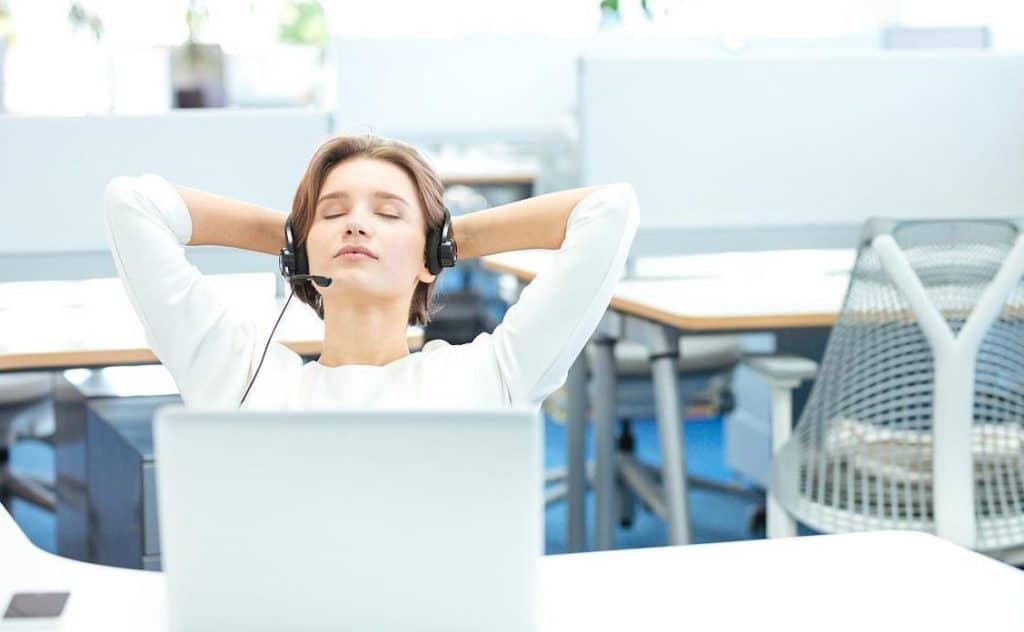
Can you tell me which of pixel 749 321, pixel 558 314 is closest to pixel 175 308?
pixel 558 314

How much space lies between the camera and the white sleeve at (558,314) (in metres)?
1.20

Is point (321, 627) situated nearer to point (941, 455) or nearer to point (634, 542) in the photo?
point (941, 455)

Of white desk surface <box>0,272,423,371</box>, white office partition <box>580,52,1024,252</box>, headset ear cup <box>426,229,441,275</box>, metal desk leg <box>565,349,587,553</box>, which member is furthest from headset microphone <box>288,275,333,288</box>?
metal desk leg <box>565,349,587,553</box>

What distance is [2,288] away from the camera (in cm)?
240

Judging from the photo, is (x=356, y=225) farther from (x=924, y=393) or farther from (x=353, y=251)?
(x=924, y=393)

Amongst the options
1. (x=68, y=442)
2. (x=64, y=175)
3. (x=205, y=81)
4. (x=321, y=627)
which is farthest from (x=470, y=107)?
(x=321, y=627)

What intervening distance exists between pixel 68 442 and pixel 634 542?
57.8 inches

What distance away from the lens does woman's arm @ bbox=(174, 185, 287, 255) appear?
1333mm

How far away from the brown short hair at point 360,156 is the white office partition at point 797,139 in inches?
51.5

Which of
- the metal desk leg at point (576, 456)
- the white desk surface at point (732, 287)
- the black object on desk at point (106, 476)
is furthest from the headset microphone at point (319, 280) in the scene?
the metal desk leg at point (576, 456)

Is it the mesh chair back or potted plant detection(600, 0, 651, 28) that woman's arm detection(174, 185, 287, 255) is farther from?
potted plant detection(600, 0, 651, 28)

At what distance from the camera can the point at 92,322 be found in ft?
7.06

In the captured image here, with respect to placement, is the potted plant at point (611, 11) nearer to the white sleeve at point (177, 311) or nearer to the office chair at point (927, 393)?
the office chair at point (927, 393)

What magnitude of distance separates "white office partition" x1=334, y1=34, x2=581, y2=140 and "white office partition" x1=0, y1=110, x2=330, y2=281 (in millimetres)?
1061
